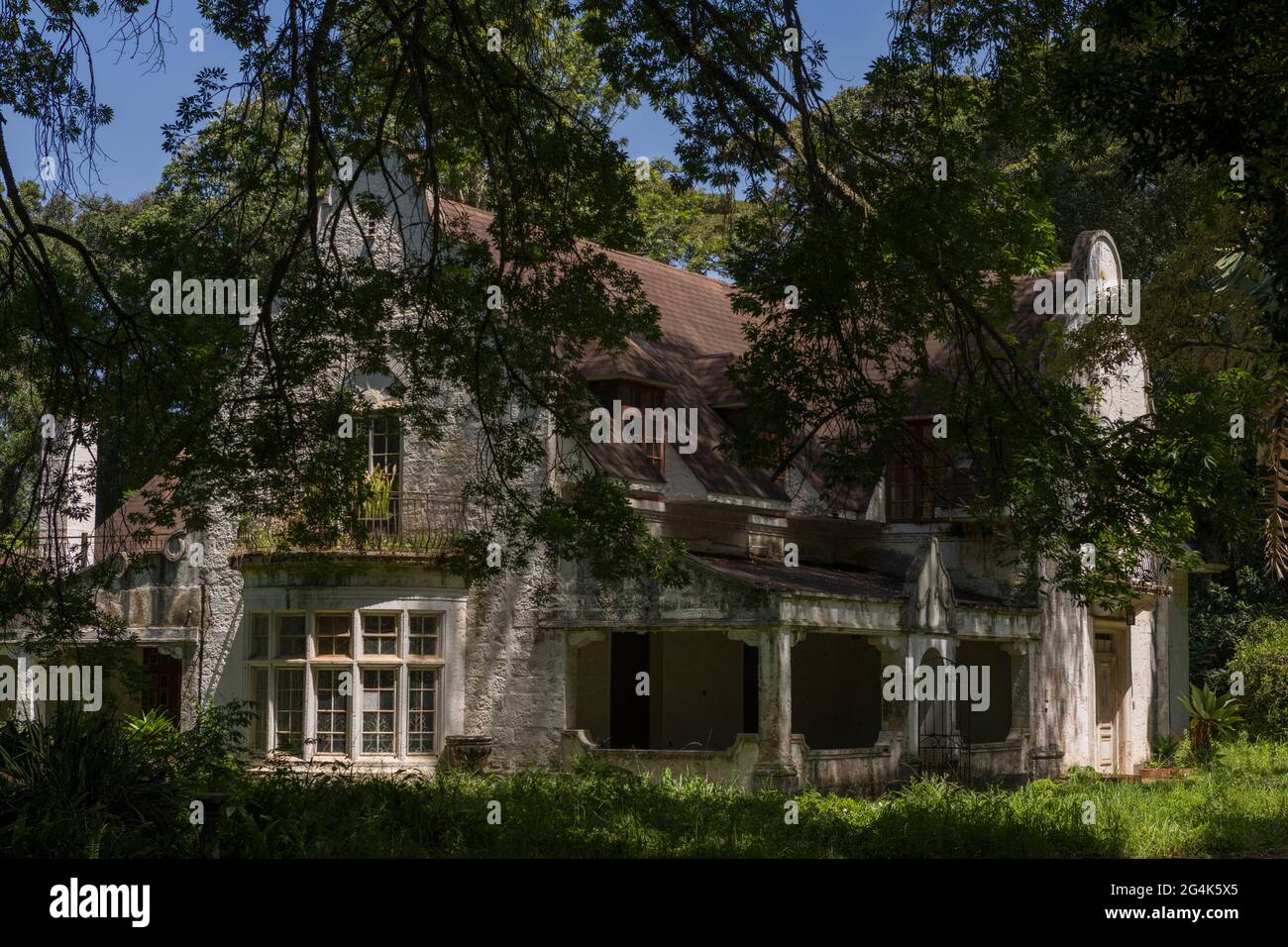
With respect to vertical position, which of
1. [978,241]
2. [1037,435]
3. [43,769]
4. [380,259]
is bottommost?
[43,769]

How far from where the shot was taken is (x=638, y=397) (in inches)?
992

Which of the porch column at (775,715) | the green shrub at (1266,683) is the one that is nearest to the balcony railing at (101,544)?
the porch column at (775,715)

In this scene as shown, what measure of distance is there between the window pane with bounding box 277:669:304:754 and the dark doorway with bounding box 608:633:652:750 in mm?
4927

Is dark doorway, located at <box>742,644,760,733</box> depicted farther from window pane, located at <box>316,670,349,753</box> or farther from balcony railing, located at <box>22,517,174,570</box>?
balcony railing, located at <box>22,517,174,570</box>

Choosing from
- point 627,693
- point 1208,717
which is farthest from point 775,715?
point 1208,717

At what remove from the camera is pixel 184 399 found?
1617cm

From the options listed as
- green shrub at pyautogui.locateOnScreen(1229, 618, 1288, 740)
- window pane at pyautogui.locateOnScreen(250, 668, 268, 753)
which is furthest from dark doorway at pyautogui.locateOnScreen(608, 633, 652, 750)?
green shrub at pyautogui.locateOnScreen(1229, 618, 1288, 740)

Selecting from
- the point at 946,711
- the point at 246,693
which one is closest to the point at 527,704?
the point at 246,693

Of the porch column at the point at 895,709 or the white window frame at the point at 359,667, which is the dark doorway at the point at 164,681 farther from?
the porch column at the point at 895,709

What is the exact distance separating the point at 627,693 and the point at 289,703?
18.0ft

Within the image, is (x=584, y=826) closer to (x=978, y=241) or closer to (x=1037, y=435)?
(x=1037, y=435)

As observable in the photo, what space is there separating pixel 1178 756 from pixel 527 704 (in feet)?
42.9

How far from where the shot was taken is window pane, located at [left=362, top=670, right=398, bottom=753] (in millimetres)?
23578

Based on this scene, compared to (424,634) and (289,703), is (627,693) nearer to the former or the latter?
(424,634)
